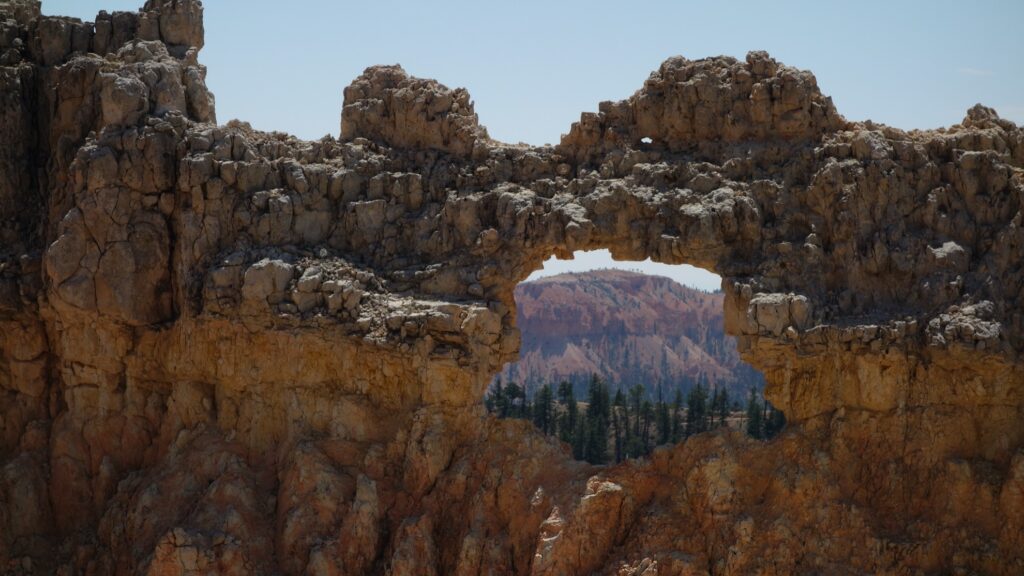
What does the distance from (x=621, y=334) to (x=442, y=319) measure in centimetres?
10761

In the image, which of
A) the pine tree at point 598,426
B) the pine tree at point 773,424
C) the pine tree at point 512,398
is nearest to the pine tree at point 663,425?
the pine tree at point 598,426

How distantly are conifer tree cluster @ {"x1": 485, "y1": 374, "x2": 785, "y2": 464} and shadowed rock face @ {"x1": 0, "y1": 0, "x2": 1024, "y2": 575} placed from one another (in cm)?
1709

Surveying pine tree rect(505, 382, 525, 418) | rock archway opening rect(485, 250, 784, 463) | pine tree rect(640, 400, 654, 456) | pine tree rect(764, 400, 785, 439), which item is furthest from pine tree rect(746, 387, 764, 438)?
rock archway opening rect(485, 250, 784, 463)

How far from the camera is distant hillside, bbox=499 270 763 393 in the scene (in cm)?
11981

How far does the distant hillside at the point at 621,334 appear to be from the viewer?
393ft

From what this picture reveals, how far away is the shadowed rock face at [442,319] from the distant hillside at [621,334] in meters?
89.9

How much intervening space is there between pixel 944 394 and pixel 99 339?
15671mm

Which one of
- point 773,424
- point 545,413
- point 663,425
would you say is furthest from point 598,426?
point 773,424

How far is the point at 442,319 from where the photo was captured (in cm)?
2150

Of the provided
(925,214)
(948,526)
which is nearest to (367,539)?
(948,526)

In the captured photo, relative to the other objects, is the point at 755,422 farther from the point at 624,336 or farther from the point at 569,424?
the point at 624,336

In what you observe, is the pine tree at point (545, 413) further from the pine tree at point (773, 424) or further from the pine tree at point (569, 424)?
the pine tree at point (773, 424)

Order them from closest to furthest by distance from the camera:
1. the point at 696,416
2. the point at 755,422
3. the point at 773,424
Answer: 1. the point at 773,424
2. the point at 755,422
3. the point at 696,416

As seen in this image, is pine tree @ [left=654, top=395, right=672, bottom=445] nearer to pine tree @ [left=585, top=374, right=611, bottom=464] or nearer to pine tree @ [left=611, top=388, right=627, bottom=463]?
pine tree @ [left=611, top=388, right=627, bottom=463]
